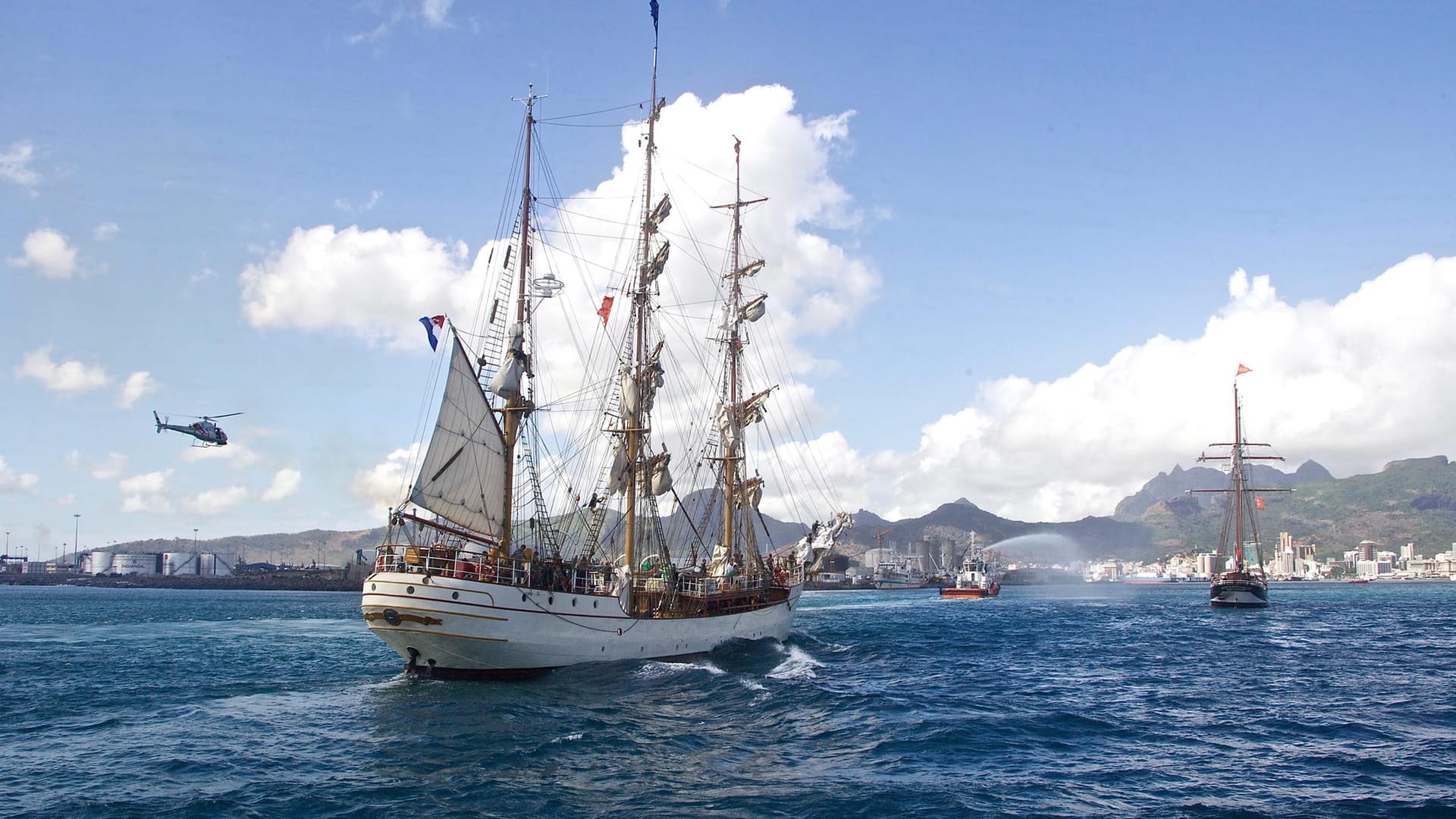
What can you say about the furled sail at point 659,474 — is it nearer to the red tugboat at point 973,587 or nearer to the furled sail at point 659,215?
the furled sail at point 659,215

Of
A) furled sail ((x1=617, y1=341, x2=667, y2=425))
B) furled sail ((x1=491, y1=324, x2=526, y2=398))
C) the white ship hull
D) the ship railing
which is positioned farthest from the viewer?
furled sail ((x1=617, y1=341, x2=667, y2=425))

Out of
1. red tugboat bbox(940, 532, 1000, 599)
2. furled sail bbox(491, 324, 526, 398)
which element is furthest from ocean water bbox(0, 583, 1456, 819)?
red tugboat bbox(940, 532, 1000, 599)

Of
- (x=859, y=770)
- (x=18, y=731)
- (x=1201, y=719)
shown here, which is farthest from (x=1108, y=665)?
(x=18, y=731)

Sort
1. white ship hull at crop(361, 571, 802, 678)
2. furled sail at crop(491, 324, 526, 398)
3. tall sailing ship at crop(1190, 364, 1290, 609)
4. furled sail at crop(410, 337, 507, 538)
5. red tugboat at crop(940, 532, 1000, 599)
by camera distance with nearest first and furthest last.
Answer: white ship hull at crop(361, 571, 802, 678) < furled sail at crop(410, 337, 507, 538) < furled sail at crop(491, 324, 526, 398) < tall sailing ship at crop(1190, 364, 1290, 609) < red tugboat at crop(940, 532, 1000, 599)

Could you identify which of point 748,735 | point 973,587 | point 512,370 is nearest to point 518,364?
point 512,370

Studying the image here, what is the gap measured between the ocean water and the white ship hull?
1177mm

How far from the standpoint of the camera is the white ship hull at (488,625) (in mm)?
37000

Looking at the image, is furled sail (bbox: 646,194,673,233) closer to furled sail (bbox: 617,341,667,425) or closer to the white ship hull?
furled sail (bbox: 617,341,667,425)

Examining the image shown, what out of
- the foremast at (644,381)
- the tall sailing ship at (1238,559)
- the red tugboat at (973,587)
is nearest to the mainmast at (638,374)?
the foremast at (644,381)

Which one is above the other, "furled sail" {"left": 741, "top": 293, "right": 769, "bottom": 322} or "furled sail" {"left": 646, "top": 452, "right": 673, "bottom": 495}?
"furled sail" {"left": 741, "top": 293, "right": 769, "bottom": 322}

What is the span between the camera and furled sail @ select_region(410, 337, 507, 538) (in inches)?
1602

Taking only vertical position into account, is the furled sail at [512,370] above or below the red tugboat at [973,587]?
above

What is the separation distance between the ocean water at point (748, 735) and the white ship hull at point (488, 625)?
1.18 m

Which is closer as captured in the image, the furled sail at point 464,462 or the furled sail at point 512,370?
the furled sail at point 464,462
